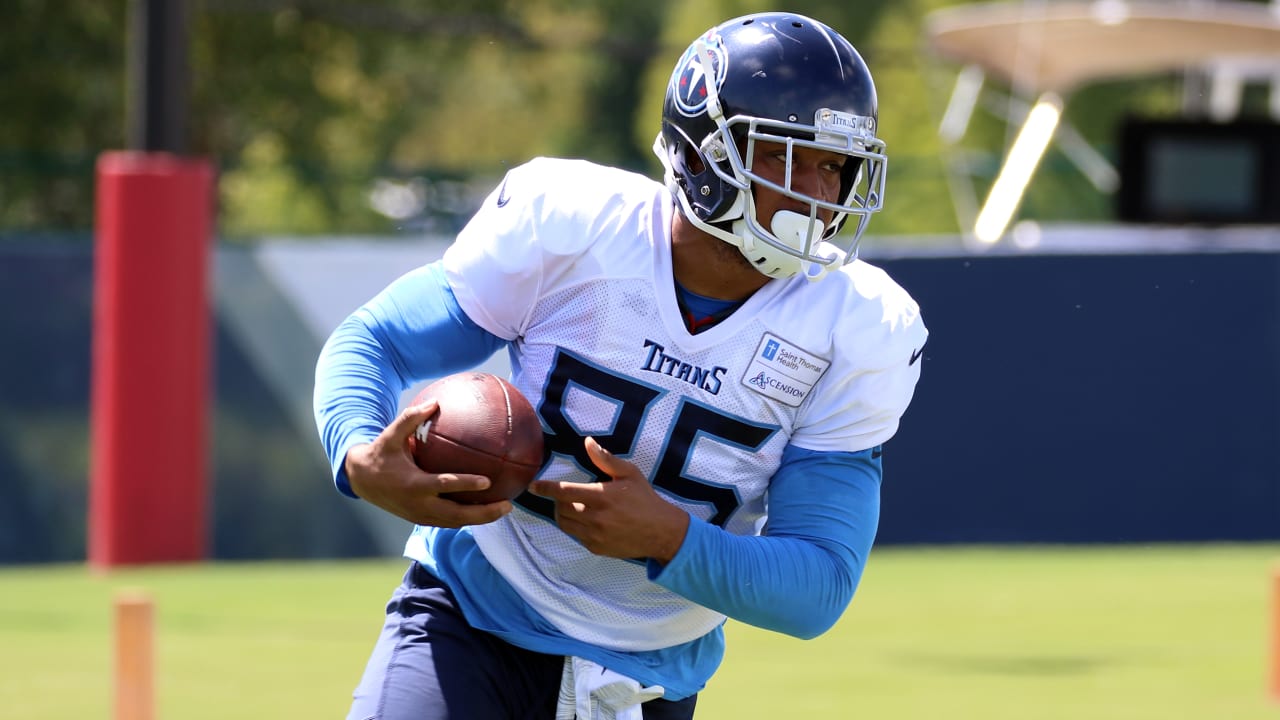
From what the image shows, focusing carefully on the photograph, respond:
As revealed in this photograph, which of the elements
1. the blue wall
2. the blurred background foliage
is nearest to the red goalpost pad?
the blurred background foliage

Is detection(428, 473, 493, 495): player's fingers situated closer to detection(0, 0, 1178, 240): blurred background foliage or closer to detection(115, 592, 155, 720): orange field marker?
detection(115, 592, 155, 720): orange field marker

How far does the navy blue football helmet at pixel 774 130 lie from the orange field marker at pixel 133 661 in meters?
2.64

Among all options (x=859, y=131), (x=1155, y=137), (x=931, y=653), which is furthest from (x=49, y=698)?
(x=1155, y=137)

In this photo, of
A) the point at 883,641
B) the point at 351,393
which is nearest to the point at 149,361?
the point at 883,641

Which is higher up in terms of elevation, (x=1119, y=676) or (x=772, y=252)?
(x=772, y=252)

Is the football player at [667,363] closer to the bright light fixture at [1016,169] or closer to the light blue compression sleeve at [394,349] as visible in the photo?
the light blue compression sleeve at [394,349]

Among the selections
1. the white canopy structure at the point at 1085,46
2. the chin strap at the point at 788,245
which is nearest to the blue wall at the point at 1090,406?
the white canopy structure at the point at 1085,46

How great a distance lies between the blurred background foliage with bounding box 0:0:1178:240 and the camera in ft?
51.3

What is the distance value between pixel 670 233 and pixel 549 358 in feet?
1.13

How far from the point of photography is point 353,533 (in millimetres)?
10562

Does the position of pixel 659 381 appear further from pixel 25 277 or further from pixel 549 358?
pixel 25 277

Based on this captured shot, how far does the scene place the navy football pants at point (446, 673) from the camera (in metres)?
3.39

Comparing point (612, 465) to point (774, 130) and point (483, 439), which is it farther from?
point (774, 130)

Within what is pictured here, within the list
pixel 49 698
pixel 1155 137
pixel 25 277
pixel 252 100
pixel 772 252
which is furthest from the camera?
pixel 252 100
